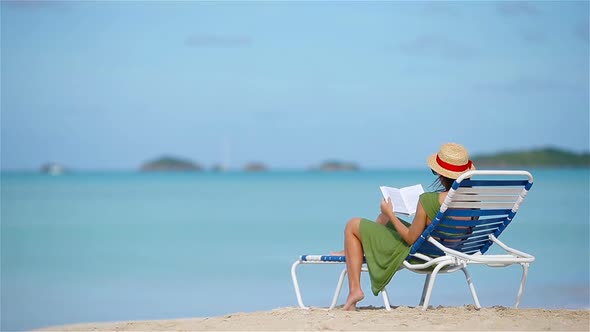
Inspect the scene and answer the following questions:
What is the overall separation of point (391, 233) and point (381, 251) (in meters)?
0.13

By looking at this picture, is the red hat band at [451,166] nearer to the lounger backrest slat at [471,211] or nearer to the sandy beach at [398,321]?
the lounger backrest slat at [471,211]

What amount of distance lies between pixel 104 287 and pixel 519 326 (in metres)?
6.29

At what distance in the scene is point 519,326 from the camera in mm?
5152

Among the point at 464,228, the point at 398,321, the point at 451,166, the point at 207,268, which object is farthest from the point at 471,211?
the point at 207,268

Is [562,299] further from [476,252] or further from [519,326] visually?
[519,326]

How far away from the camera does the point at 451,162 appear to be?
18.5 ft

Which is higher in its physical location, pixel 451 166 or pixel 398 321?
pixel 451 166

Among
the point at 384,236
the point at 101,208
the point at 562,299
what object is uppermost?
the point at 101,208

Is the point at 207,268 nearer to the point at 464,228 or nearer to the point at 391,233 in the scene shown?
the point at 391,233

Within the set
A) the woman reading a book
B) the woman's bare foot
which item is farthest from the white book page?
the woman's bare foot

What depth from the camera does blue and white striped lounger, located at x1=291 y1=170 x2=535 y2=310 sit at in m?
5.51

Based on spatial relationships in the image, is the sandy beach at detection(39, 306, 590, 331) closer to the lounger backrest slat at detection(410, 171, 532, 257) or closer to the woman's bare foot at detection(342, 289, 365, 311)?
the woman's bare foot at detection(342, 289, 365, 311)

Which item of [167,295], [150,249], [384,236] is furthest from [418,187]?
[150,249]

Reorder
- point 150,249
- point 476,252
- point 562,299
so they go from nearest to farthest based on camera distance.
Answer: point 476,252
point 562,299
point 150,249
